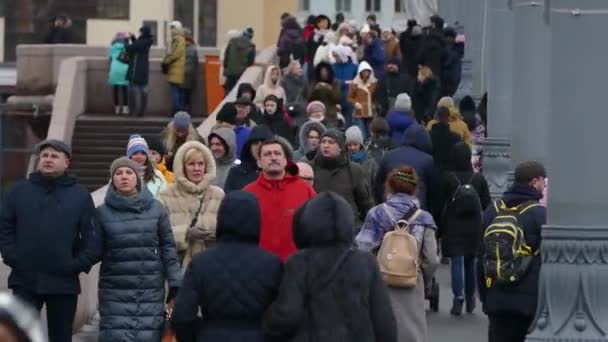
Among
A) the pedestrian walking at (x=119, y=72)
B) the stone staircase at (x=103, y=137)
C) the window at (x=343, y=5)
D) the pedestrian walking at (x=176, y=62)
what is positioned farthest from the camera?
the window at (x=343, y=5)

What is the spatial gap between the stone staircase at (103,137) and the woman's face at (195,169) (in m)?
23.8

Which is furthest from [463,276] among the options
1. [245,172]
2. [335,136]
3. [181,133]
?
[245,172]

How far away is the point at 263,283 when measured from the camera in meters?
8.55

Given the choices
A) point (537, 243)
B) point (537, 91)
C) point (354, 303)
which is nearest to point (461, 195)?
point (537, 91)

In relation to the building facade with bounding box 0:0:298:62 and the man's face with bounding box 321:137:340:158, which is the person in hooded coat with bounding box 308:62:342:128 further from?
the building facade with bounding box 0:0:298:62

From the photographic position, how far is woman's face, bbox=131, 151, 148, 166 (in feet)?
45.2

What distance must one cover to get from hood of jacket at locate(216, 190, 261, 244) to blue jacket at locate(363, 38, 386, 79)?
77.2ft

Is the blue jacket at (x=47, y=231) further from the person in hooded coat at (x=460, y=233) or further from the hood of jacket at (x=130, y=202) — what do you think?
the person in hooded coat at (x=460, y=233)

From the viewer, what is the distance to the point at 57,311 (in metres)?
11.5

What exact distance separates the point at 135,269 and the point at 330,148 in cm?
329

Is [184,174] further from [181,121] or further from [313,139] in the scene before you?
[313,139]

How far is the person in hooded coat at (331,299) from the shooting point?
335 inches

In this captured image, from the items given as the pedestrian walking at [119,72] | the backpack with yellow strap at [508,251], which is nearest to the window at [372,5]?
the pedestrian walking at [119,72]

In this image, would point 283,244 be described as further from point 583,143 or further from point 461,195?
point 461,195
